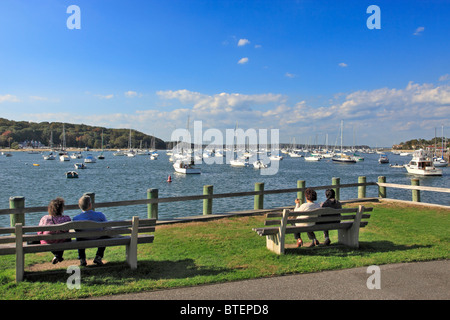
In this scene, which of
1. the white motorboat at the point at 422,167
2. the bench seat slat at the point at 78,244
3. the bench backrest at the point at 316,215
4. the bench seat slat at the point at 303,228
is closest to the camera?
the bench seat slat at the point at 78,244

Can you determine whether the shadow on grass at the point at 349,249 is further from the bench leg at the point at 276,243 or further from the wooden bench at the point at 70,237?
the wooden bench at the point at 70,237

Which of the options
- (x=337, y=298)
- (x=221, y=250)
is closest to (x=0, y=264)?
(x=221, y=250)

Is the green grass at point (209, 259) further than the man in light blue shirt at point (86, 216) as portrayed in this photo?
No

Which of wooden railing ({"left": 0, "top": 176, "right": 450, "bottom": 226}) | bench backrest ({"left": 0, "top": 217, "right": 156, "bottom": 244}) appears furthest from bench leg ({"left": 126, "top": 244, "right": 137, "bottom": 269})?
wooden railing ({"left": 0, "top": 176, "right": 450, "bottom": 226})

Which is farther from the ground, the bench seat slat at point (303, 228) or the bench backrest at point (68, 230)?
the bench backrest at point (68, 230)

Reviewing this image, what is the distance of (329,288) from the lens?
5508mm

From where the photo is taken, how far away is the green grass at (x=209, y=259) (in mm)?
5602

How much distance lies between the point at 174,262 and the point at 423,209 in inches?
450

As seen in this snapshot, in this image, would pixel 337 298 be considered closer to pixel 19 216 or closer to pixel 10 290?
pixel 10 290

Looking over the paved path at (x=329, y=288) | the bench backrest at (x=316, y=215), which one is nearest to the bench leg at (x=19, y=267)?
the paved path at (x=329, y=288)

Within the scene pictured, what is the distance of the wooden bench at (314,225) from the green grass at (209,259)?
10.8 inches

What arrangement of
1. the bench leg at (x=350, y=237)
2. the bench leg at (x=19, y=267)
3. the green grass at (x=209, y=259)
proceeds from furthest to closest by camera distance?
1. the bench leg at (x=350, y=237)
2. the bench leg at (x=19, y=267)
3. the green grass at (x=209, y=259)

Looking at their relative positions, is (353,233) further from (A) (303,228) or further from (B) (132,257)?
(B) (132,257)

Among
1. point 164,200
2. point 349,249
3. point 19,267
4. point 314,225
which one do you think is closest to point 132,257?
point 19,267
